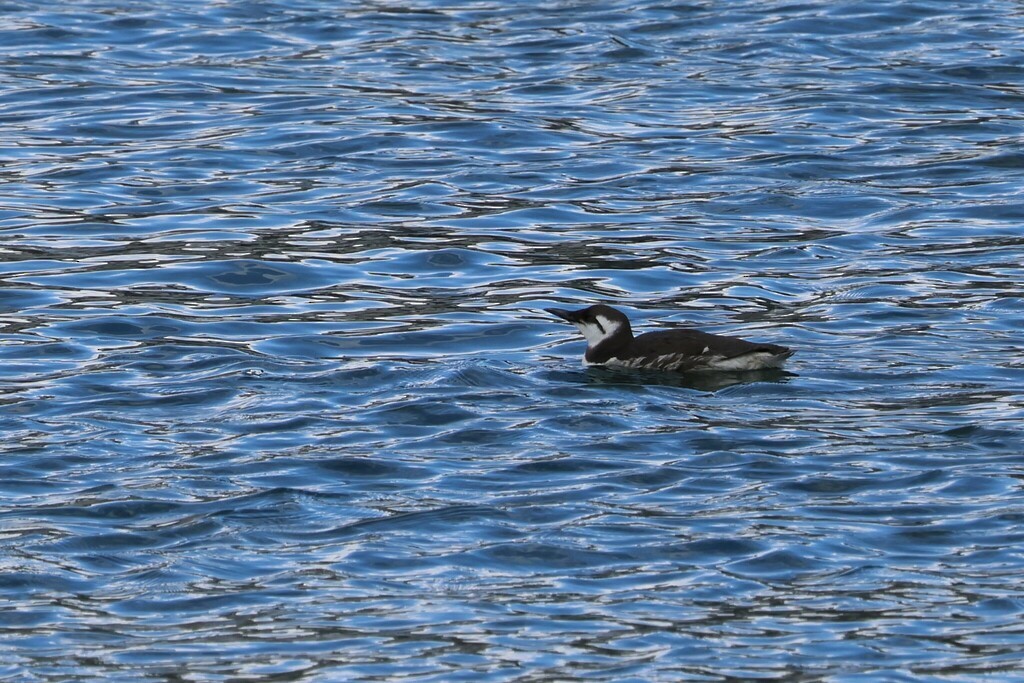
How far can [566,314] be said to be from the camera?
13703 mm

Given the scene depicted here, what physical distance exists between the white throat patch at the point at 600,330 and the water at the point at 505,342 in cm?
26

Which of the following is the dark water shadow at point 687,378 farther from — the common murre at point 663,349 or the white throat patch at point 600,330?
the white throat patch at point 600,330

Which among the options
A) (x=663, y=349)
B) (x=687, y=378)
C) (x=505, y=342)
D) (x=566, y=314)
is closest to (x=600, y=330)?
(x=566, y=314)

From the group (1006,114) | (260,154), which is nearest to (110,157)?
(260,154)

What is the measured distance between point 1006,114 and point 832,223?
4.75m

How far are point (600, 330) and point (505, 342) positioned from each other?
2.91 ft

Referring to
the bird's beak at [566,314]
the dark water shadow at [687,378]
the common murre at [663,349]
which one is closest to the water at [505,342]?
the dark water shadow at [687,378]

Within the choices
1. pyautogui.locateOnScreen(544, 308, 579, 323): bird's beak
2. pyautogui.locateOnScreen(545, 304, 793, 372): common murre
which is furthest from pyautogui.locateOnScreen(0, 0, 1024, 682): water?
pyautogui.locateOnScreen(544, 308, 579, 323): bird's beak

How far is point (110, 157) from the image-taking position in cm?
2022

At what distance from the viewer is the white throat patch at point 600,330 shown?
13344 millimetres

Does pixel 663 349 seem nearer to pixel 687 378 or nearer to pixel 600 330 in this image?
pixel 687 378

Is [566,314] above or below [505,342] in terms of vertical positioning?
above

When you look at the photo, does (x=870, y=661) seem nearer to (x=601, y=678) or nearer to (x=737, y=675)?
(x=737, y=675)

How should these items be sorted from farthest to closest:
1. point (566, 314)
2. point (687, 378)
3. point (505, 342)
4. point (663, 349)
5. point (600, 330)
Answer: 1. point (505, 342)
2. point (566, 314)
3. point (600, 330)
4. point (663, 349)
5. point (687, 378)
